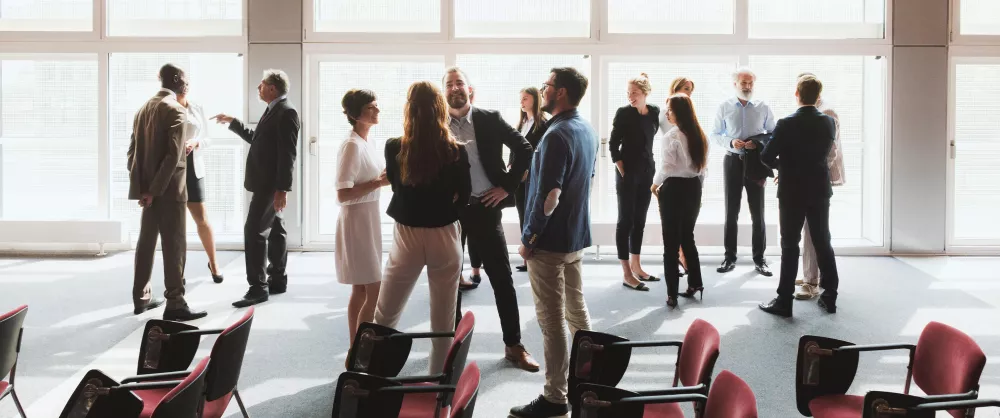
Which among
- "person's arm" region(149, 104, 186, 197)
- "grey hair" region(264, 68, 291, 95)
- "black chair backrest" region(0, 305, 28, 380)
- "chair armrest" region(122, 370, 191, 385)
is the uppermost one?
"grey hair" region(264, 68, 291, 95)

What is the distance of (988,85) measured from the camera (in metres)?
8.48

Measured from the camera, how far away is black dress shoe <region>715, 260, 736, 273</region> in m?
7.25

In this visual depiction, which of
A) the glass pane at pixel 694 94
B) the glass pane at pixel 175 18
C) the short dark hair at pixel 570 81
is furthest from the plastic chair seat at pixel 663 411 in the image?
the glass pane at pixel 175 18

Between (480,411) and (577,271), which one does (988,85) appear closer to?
(577,271)

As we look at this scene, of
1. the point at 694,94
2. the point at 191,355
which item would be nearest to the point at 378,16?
the point at 694,94

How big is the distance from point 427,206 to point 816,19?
6.47 metres

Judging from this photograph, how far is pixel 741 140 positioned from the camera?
6953 mm

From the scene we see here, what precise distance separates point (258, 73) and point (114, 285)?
2.74m

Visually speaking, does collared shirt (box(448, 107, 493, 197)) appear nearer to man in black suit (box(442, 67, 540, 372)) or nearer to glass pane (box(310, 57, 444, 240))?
man in black suit (box(442, 67, 540, 372))

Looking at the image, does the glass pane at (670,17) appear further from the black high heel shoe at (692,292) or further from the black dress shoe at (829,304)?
the black dress shoe at (829,304)

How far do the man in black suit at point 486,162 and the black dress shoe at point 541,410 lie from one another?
713 millimetres

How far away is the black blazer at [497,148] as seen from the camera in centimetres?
411

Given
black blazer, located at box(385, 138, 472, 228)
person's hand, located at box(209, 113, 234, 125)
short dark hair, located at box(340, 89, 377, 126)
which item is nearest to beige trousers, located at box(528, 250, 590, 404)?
black blazer, located at box(385, 138, 472, 228)

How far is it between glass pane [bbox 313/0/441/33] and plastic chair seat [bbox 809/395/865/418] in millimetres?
6460
